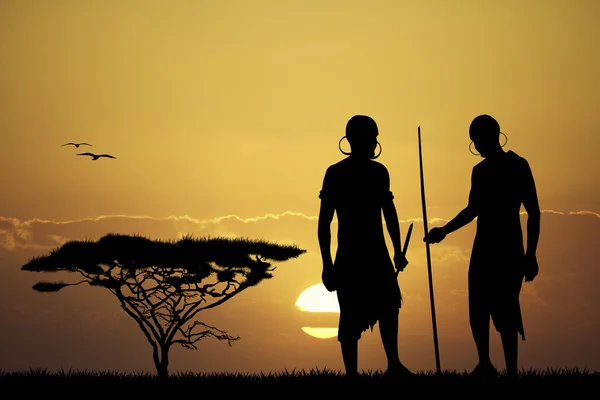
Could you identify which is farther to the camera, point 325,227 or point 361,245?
point 325,227

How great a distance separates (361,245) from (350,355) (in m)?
1.32

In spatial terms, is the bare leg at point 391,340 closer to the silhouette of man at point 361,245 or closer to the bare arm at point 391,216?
the silhouette of man at point 361,245

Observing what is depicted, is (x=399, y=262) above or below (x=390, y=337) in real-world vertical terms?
above

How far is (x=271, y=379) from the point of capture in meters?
A: 12.2

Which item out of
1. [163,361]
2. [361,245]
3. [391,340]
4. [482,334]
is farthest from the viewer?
[163,361]

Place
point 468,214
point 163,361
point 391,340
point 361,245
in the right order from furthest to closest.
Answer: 1. point 163,361
2. point 468,214
3. point 391,340
4. point 361,245

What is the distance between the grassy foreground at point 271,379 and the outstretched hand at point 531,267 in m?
1.34

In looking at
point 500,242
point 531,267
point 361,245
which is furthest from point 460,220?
point 361,245

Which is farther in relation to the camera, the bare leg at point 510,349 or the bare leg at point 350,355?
the bare leg at point 510,349

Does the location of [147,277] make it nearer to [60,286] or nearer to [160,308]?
[160,308]

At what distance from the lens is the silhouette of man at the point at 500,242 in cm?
1075

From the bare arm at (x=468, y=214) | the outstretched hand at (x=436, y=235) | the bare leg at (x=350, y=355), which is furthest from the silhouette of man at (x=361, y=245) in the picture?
the bare arm at (x=468, y=214)

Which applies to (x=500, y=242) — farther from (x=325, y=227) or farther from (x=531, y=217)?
(x=325, y=227)

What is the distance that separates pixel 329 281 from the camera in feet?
33.0
